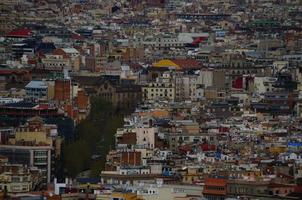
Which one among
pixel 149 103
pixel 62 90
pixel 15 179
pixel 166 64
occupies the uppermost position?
pixel 15 179

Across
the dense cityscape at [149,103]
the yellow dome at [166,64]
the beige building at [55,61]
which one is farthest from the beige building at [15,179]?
the yellow dome at [166,64]

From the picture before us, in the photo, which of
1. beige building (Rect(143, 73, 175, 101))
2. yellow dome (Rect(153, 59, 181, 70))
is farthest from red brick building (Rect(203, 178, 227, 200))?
yellow dome (Rect(153, 59, 181, 70))

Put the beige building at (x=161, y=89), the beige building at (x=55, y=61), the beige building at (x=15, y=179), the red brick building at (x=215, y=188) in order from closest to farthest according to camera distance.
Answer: the red brick building at (x=215, y=188), the beige building at (x=15, y=179), the beige building at (x=161, y=89), the beige building at (x=55, y=61)

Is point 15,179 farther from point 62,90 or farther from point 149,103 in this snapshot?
point 62,90

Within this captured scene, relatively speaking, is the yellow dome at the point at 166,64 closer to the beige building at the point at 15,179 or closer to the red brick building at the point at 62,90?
the red brick building at the point at 62,90

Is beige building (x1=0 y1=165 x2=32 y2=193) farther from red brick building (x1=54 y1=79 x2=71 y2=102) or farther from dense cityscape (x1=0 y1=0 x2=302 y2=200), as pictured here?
red brick building (x1=54 y1=79 x2=71 y2=102)

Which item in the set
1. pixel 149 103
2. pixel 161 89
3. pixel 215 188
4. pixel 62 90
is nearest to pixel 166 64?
pixel 161 89

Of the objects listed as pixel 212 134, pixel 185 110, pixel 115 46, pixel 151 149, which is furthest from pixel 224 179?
pixel 115 46

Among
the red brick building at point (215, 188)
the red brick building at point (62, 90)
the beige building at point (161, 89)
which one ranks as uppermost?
the red brick building at point (215, 188)
